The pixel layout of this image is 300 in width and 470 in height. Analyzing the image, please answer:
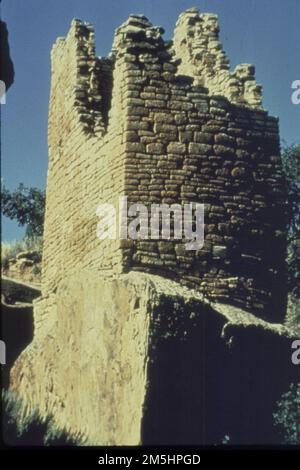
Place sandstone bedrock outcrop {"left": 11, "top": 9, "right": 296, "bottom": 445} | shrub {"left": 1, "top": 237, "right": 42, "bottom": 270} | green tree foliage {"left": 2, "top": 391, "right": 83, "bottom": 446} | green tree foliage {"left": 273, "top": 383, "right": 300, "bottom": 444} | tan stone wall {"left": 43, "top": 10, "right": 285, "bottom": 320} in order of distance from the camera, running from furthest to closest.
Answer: shrub {"left": 1, "top": 237, "right": 42, "bottom": 270} < tan stone wall {"left": 43, "top": 10, "right": 285, "bottom": 320} < green tree foliage {"left": 273, "top": 383, "right": 300, "bottom": 444} < sandstone bedrock outcrop {"left": 11, "top": 9, "right": 296, "bottom": 445} < green tree foliage {"left": 2, "top": 391, "right": 83, "bottom": 446}

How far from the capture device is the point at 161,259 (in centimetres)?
1530

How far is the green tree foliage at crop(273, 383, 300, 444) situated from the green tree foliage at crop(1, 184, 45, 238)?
5996mm

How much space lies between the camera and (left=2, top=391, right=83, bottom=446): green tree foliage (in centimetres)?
1401

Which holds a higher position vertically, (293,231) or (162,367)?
(293,231)

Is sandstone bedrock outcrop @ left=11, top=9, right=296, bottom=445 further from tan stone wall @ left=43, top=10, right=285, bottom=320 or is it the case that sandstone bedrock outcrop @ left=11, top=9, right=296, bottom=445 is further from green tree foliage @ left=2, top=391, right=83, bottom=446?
green tree foliage @ left=2, top=391, right=83, bottom=446

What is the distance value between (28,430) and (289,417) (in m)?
2.70

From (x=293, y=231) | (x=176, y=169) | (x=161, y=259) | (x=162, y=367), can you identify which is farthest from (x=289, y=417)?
(x=293, y=231)

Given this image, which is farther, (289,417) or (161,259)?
(161,259)

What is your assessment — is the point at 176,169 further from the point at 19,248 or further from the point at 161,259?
the point at 19,248

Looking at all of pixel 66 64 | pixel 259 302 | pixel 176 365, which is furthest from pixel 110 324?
pixel 66 64

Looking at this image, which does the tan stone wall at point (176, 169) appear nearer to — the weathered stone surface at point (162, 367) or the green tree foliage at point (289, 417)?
the weathered stone surface at point (162, 367)

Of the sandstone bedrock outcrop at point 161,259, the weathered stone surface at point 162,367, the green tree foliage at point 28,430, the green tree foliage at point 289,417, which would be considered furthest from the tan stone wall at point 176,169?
the green tree foliage at point 28,430

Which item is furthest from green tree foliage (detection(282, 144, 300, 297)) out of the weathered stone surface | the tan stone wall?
the weathered stone surface

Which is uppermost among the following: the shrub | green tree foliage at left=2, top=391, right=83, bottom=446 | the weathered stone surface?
the shrub
